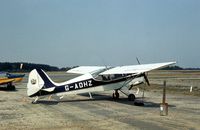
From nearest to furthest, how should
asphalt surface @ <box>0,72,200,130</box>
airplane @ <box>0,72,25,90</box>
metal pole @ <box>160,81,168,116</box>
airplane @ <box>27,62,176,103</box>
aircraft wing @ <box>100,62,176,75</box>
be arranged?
asphalt surface @ <box>0,72,200,130</box> < metal pole @ <box>160,81,168,116</box> < aircraft wing @ <box>100,62,176,75</box> < airplane @ <box>27,62,176,103</box> < airplane @ <box>0,72,25,90</box>

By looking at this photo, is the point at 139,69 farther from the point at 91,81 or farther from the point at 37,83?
the point at 37,83

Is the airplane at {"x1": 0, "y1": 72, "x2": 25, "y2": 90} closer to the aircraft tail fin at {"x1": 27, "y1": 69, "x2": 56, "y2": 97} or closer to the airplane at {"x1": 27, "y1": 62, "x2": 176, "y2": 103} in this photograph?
the airplane at {"x1": 27, "y1": 62, "x2": 176, "y2": 103}

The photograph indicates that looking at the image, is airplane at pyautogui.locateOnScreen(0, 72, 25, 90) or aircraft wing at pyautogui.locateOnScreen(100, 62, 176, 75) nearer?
aircraft wing at pyautogui.locateOnScreen(100, 62, 176, 75)

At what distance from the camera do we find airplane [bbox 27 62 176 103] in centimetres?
1909

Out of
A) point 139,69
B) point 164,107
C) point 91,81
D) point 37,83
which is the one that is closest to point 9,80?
point 91,81

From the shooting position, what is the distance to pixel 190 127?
1159 cm

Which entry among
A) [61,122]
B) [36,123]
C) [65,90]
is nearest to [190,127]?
[61,122]

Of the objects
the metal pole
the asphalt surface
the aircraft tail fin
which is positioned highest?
the aircraft tail fin

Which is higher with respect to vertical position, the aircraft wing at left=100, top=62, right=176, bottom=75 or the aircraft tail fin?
the aircraft wing at left=100, top=62, right=176, bottom=75

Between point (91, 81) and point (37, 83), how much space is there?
3.36 metres

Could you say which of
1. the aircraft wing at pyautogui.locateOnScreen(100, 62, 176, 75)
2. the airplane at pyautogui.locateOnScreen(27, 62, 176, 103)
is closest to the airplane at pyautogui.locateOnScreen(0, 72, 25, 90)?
the airplane at pyautogui.locateOnScreen(27, 62, 176, 103)

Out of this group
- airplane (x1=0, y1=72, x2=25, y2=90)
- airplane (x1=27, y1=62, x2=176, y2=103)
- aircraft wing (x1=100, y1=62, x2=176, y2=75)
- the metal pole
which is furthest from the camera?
airplane (x1=0, y1=72, x2=25, y2=90)

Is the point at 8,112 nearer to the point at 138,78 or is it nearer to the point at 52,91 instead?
the point at 52,91

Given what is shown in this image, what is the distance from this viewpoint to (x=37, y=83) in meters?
19.1
